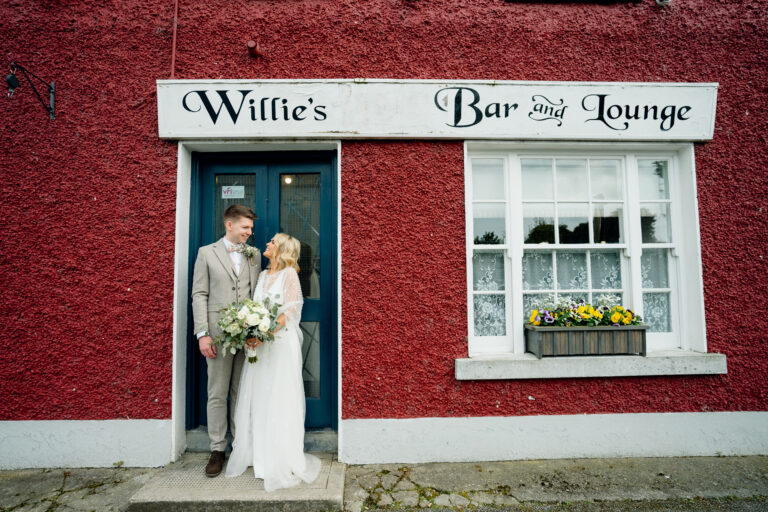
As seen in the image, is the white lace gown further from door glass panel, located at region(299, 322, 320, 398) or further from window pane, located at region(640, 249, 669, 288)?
window pane, located at region(640, 249, 669, 288)

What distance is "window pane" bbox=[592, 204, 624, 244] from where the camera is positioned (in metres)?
4.14

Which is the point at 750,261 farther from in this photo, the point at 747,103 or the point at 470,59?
the point at 470,59

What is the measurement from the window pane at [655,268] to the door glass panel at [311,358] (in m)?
3.43

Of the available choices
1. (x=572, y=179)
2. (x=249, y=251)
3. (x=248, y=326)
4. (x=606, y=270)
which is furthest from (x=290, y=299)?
(x=606, y=270)

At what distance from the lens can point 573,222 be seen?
4137mm

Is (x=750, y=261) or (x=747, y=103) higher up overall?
(x=747, y=103)

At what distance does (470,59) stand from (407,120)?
0.89m

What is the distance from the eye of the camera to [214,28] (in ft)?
12.7

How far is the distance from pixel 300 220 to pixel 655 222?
3692 mm

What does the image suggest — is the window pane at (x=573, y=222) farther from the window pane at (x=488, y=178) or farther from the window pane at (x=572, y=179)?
the window pane at (x=488, y=178)

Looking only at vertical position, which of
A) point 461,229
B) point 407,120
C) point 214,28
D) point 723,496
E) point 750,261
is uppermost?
point 214,28

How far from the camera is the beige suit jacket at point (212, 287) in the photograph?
3.48 metres

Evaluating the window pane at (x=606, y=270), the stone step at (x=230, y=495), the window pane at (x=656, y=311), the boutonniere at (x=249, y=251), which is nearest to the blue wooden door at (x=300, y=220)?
the boutonniere at (x=249, y=251)

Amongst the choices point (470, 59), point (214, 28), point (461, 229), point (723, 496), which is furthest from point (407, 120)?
point (723, 496)
